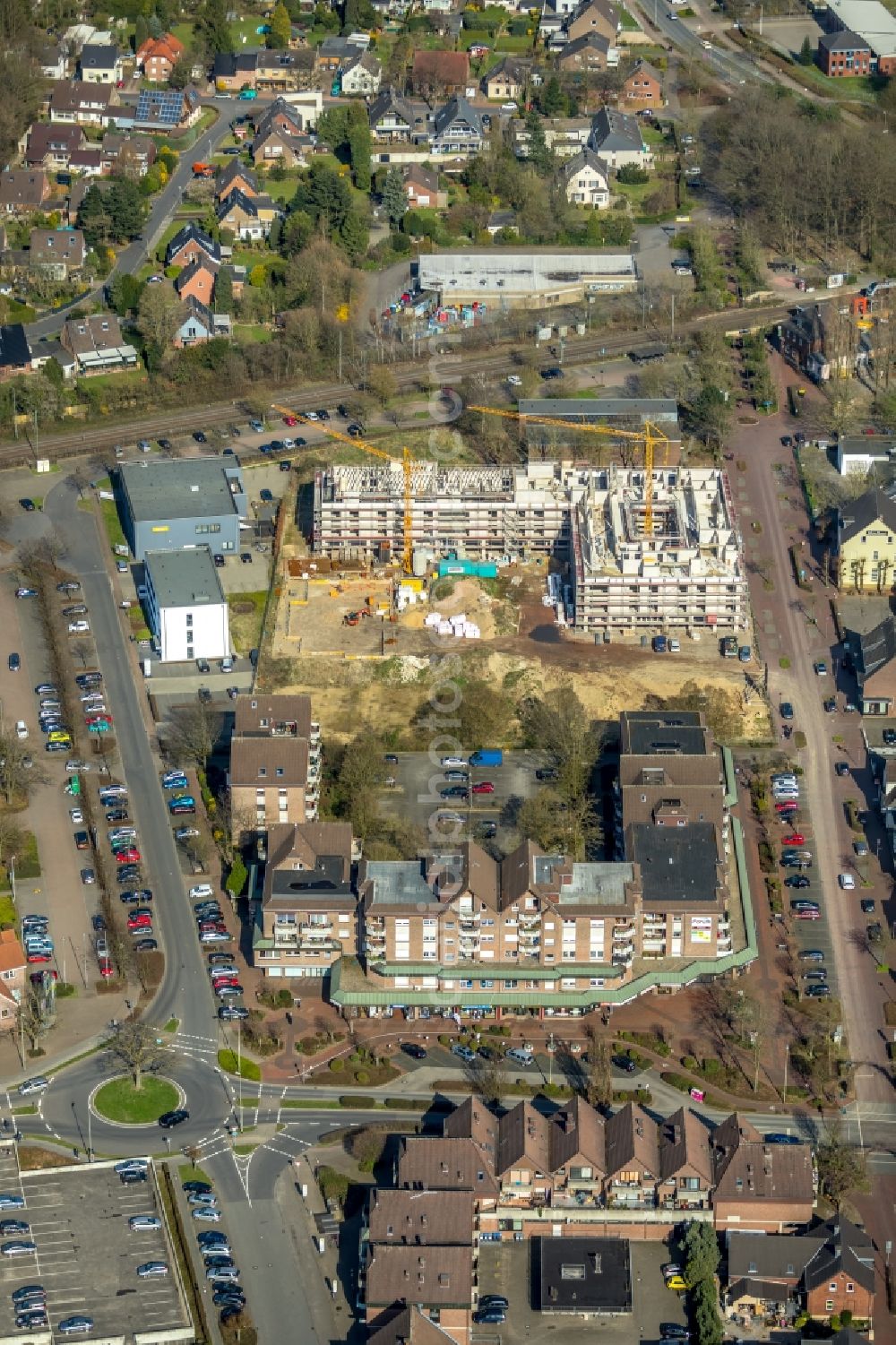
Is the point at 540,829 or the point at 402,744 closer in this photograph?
the point at 540,829

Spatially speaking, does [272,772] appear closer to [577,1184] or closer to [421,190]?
[577,1184]

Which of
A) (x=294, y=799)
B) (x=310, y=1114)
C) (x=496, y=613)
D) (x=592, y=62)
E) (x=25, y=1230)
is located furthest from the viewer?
(x=592, y=62)

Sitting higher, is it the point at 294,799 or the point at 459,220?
the point at 294,799

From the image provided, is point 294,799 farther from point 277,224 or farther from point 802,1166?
point 277,224

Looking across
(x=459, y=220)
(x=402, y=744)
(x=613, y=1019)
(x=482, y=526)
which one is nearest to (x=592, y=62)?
(x=459, y=220)

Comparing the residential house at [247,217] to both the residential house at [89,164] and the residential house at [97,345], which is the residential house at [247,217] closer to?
the residential house at [89,164]

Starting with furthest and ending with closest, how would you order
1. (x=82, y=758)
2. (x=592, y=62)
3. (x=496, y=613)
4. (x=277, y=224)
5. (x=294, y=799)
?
(x=592, y=62)
(x=277, y=224)
(x=496, y=613)
(x=82, y=758)
(x=294, y=799)

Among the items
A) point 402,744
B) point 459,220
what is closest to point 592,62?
point 459,220
